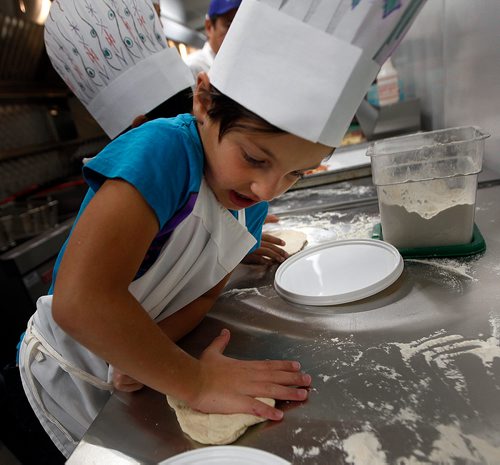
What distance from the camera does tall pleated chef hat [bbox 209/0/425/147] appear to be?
51cm

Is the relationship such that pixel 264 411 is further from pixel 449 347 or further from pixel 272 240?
pixel 272 240

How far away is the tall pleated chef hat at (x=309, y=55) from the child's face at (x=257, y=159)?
0.03m

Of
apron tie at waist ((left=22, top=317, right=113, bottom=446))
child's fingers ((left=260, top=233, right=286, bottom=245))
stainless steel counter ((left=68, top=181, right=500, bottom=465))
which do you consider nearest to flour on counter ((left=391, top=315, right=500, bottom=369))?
stainless steel counter ((left=68, top=181, right=500, bottom=465))

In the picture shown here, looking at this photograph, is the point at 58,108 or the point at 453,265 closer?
the point at 453,265

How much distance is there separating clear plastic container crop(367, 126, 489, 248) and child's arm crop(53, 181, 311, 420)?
18.0 inches

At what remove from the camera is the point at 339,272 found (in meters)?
0.80

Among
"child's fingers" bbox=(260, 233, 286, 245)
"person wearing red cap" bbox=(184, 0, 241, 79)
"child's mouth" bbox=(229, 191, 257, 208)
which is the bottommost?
"child's fingers" bbox=(260, 233, 286, 245)

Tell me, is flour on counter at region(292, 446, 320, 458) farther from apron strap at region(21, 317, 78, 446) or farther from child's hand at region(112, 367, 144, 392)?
apron strap at region(21, 317, 78, 446)

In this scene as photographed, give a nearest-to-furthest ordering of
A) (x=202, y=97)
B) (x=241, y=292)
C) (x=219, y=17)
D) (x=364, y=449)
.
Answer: (x=364, y=449) < (x=202, y=97) < (x=241, y=292) < (x=219, y=17)

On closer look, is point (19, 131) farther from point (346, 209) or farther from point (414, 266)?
point (414, 266)

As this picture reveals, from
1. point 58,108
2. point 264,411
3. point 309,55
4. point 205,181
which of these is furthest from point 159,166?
point 58,108

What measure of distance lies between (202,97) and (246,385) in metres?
0.48

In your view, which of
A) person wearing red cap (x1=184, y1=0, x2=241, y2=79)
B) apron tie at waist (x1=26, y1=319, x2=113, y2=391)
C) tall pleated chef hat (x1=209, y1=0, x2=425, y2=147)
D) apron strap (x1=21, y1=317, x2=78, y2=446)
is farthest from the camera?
person wearing red cap (x1=184, y1=0, x2=241, y2=79)

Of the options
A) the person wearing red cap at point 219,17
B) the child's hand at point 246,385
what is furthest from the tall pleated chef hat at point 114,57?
the child's hand at point 246,385
